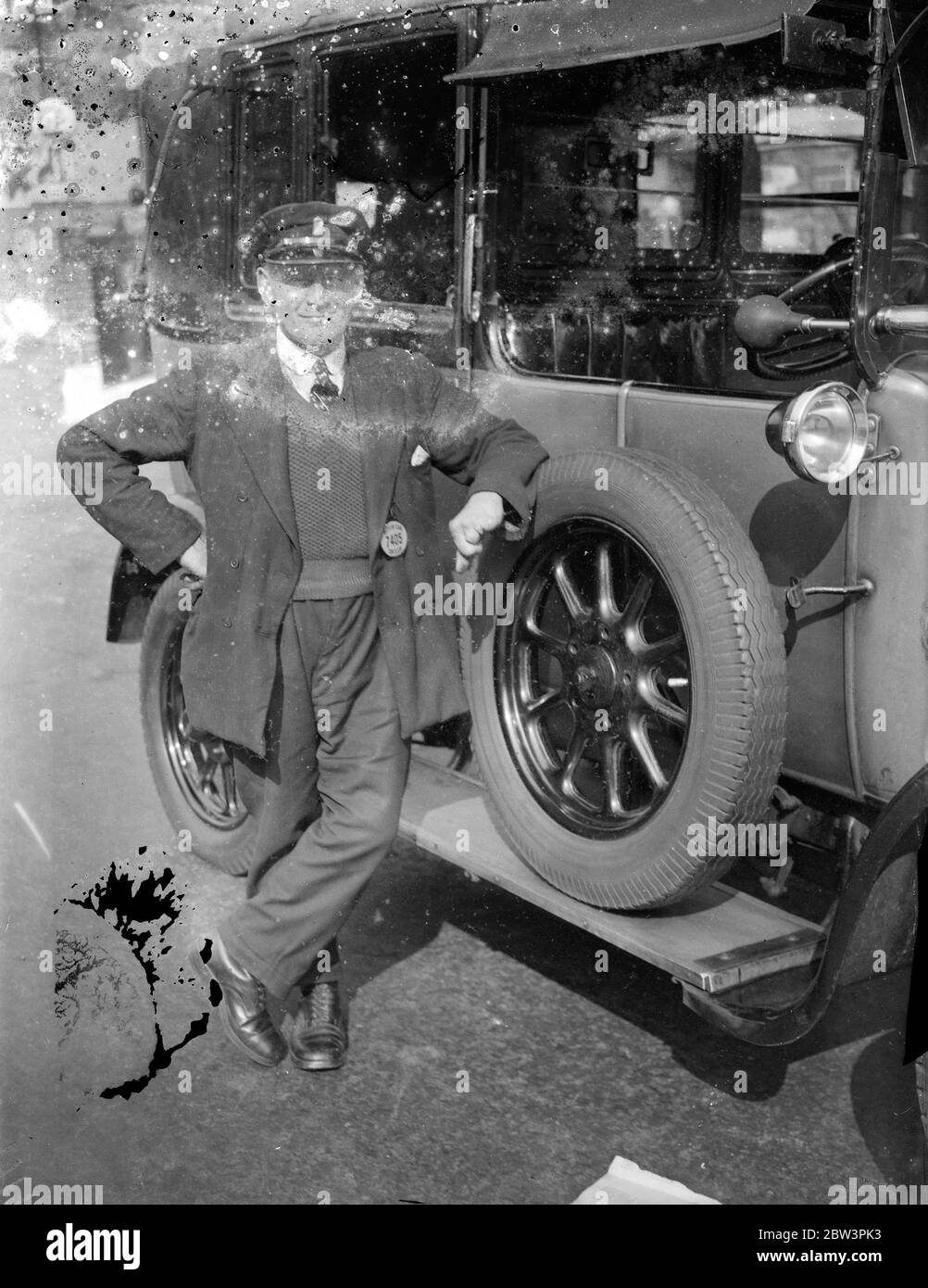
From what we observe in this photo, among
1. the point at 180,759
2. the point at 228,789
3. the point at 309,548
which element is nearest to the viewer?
the point at 309,548

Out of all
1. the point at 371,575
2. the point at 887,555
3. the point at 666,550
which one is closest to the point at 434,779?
the point at 371,575

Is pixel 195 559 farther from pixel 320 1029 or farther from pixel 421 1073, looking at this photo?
pixel 421 1073

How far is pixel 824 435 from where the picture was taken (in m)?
2.68

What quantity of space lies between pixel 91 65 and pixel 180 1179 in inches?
94.1

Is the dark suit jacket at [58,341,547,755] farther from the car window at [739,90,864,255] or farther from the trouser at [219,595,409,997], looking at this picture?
the car window at [739,90,864,255]

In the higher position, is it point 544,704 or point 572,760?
point 544,704

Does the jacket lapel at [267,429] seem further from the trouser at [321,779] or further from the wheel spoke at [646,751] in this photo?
the wheel spoke at [646,751]

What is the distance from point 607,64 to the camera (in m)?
3.31

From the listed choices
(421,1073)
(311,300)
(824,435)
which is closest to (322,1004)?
(421,1073)

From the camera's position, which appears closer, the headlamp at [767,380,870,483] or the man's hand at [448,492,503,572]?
the headlamp at [767,380,870,483]

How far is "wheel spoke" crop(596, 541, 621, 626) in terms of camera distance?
3.06 metres

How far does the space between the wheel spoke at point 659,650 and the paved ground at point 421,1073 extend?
31.5 inches

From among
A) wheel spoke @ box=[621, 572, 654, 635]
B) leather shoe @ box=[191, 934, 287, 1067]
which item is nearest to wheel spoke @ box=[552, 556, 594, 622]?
wheel spoke @ box=[621, 572, 654, 635]

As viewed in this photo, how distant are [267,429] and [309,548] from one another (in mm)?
270
